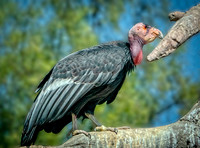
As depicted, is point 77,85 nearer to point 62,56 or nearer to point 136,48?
point 136,48

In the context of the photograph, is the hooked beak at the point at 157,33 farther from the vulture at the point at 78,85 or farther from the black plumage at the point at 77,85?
the black plumage at the point at 77,85

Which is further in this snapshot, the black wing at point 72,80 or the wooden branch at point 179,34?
the black wing at point 72,80

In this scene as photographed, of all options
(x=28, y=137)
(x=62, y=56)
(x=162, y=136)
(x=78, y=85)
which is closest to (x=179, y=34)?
(x=162, y=136)

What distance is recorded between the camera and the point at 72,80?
5465 mm

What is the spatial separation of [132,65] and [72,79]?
958 millimetres

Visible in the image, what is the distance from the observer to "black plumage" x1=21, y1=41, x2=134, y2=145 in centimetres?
526

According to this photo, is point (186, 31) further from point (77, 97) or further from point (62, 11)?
point (62, 11)

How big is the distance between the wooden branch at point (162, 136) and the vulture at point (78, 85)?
2.41 feet

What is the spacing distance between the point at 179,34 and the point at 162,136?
4.43ft

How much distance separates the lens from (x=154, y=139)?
16.2ft

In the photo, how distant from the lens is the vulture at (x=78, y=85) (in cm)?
527

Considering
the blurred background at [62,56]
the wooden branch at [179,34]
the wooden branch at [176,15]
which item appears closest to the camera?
the wooden branch at [179,34]

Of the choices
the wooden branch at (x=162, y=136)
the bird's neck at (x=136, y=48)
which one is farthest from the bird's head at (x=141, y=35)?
the wooden branch at (x=162, y=136)

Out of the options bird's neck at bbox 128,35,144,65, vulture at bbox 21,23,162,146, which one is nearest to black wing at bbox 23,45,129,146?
vulture at bbox 21,23,162,146
